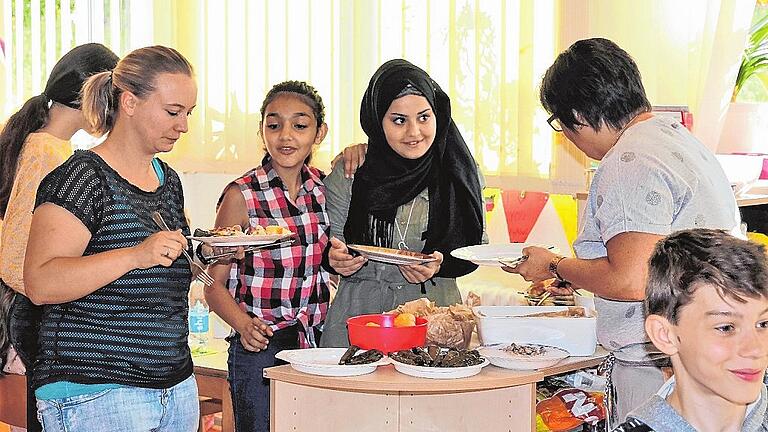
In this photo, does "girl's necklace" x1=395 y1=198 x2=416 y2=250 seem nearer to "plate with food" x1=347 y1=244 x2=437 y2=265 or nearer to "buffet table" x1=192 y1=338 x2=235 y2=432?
"plate with food" x1=347 y1=244 x2=437 y2=265

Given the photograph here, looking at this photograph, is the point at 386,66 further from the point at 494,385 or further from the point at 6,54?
the point at 6,54

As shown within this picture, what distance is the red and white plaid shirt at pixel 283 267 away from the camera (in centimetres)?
327

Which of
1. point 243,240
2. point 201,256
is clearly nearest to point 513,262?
point 243,240

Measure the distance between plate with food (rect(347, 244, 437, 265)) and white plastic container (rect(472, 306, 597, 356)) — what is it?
0.24 m

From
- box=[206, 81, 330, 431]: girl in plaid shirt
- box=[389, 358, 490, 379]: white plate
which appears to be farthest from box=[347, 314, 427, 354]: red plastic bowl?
box=[206, 81, 330, 431]: girl in plaid shirt

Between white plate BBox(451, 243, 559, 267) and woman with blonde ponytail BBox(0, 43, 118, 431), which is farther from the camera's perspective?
woman with blonde ponytail BBox(0, 43, 118, 431)

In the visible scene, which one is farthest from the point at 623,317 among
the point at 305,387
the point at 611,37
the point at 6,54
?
the point at 6,54

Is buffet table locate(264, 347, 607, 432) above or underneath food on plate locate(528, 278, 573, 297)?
underneath

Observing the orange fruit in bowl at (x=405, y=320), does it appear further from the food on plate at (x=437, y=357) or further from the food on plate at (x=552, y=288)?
the food on plate at (x=552, y=288)

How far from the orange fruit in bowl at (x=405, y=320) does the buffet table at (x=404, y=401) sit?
130 mm

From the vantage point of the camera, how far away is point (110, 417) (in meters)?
2.34

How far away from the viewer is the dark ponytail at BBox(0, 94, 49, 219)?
3287 millimetres

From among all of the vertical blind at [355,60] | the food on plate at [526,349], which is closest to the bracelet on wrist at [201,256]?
the food on plate at [526,349]

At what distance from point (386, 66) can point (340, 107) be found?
1.57 m
